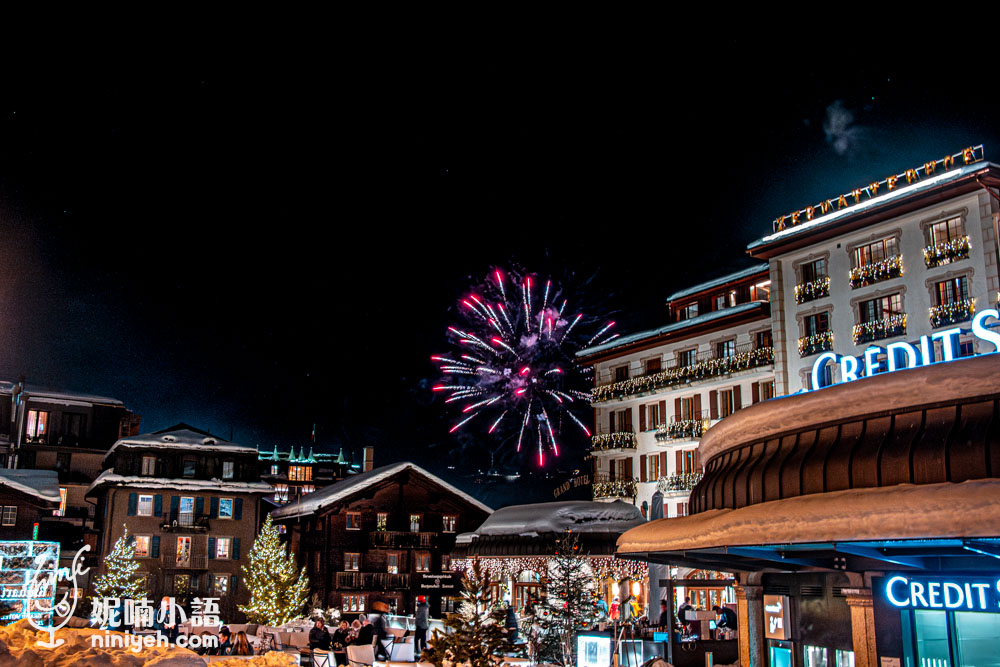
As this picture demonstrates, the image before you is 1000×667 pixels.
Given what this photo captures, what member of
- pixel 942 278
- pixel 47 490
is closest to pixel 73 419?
pixel 47 490

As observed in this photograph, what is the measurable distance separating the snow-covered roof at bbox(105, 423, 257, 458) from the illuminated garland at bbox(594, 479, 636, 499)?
78.5 feet

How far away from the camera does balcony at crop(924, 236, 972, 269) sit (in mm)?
36969

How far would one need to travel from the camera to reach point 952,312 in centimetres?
3719

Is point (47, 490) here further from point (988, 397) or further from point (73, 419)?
point (988, 397)

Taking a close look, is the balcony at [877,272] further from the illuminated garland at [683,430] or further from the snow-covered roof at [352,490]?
the snow-covered roof at [352,490]

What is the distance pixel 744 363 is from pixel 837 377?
15.0ft

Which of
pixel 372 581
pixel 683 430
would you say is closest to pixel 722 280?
pixel 683 430

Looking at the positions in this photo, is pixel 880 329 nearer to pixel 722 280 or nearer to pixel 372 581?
pixel 722 280

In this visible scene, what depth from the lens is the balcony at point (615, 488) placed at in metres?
54.2

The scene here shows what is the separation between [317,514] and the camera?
188ft

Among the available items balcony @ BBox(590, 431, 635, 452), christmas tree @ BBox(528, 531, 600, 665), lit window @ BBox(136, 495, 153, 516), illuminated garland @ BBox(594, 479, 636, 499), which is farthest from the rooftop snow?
lit window @ BBox(136, 495, 153, 516)

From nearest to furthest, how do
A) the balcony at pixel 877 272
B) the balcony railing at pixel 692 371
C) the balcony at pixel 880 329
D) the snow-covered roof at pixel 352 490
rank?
1. the balcony at pixel 880 329
2. the balcony at pixel 877 272
3. the balcony railing at pixel 692 371
4. the snow-covered roof at pixel 352 490

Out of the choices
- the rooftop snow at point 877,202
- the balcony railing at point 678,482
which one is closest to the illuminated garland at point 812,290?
the rooftop snow at point 877,202

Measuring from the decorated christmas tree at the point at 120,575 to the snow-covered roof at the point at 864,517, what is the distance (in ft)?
157
